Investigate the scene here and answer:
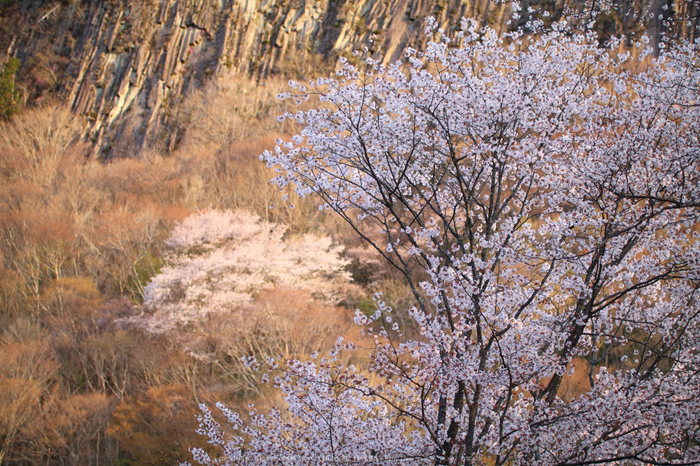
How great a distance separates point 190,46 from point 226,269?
27891mm

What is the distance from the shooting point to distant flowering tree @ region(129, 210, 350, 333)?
49.9 feet

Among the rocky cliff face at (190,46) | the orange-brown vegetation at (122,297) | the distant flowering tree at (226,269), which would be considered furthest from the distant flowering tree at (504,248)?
the rocky cliff face at (190,46)

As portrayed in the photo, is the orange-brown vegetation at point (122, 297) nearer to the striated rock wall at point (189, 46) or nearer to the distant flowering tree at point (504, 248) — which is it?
the striated rock wall at point (189, 46)

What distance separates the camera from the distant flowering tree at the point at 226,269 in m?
15.2

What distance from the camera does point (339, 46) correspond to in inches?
1401

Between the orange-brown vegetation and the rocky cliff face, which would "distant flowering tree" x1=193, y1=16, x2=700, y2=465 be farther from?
the rocky cliff face

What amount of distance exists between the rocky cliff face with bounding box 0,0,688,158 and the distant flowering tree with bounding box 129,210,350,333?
1793cm

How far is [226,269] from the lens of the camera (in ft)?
53.4

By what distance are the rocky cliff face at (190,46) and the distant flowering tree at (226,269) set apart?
17.9m

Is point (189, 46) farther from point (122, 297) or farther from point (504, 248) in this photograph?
point (504, 248)

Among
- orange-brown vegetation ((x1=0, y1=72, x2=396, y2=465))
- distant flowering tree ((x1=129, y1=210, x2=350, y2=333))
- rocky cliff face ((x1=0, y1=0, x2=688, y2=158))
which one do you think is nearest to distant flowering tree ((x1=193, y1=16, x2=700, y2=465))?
orange-brown vegetation ((x1=0, y1=72, x2=396, y2=465))

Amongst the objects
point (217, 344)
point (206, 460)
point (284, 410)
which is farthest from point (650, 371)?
point (217, 344)

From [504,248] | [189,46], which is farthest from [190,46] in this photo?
[504,248]

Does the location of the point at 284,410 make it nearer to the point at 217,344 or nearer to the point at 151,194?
the point at 217,344
